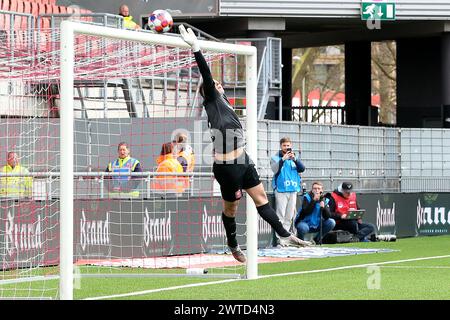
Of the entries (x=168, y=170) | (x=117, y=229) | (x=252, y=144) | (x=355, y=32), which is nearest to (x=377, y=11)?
(x=355, y=32)

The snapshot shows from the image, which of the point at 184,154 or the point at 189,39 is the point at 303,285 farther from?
the point at 184,154

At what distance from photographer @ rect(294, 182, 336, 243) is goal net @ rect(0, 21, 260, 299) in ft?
2.51

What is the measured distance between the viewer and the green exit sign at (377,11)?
34.7 m

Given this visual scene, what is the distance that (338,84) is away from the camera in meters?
79.2

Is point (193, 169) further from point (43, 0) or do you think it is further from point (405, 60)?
point (405, 60)

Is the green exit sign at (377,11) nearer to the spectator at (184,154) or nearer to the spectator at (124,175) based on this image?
the spectator at (184,154)

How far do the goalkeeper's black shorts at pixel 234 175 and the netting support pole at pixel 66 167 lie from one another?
81.6 inches

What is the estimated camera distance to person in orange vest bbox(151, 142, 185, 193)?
20750 mm

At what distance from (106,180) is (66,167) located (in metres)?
7.08

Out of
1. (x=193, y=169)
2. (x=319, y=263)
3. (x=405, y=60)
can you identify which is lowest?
(x=319, y=263)

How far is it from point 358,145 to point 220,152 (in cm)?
1318

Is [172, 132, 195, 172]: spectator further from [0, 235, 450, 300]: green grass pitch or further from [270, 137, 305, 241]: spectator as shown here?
[0, 235, 450, 300]: green grass pitch

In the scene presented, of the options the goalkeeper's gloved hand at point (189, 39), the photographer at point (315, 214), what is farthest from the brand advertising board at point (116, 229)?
the goalkeeper's gloved hand at point (189, 39)

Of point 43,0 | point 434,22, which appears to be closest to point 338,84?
point 434,22
